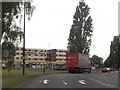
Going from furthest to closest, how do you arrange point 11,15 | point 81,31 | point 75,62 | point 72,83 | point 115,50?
point 115,50
point 81,31
point 75,62
point 11,15
point 72,83

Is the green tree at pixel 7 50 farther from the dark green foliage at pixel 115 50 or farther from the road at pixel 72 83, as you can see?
the dark green foliage at pixel 115 50

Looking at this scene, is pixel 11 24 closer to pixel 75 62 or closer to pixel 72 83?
pixel 72 83

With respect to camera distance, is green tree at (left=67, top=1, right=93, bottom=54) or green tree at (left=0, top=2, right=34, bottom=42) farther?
green tree at (left=67, top=1, right=93, bottom=54)

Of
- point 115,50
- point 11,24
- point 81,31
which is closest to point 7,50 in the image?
point 11,24

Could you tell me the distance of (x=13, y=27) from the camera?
44344mm

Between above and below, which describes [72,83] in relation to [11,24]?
below

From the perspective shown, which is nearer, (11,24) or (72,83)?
(72,83)

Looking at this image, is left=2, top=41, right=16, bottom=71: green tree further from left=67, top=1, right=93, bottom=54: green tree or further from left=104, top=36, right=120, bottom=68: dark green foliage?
left=104, top=36, right=120, bottom=68: dark green foliage

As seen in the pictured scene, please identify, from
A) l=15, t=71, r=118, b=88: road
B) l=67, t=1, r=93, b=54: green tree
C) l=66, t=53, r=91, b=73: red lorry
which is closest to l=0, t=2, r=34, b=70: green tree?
l=15, t=71, r=118, b=88: road

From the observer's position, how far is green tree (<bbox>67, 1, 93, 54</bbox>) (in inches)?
3977

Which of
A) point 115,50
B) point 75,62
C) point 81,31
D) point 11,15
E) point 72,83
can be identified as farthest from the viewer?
point 115,50

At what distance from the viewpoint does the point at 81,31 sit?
10212 centimetres

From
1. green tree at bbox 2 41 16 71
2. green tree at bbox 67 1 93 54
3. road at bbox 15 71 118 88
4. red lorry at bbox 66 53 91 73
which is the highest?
green tree at bbox 67 1 93 54

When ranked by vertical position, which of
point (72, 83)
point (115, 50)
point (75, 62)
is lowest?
point (72, 83)
